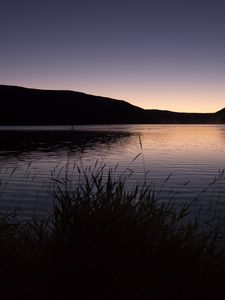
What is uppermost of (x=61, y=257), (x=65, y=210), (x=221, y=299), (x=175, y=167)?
(x=65, y=210)

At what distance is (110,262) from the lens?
17.4ft

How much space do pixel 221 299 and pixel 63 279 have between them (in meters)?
1.95

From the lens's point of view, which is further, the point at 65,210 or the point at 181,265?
the point at 65,210

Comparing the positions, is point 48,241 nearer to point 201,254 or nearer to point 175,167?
point 201,254

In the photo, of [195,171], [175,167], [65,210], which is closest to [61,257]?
[65,210]

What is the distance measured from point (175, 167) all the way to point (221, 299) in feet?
114

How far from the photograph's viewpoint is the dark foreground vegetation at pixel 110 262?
16.6 feet

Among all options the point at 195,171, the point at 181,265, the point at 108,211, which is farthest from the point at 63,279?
the point at 195,171

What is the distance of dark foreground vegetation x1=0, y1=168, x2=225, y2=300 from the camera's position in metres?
5.05

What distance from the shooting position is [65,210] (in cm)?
570

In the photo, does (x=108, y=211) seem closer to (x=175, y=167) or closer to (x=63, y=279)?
(x=63, y=279)

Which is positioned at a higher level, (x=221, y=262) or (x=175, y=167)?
(x=221, y=262)

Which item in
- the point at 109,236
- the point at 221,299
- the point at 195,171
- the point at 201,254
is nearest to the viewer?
the point at 221,299

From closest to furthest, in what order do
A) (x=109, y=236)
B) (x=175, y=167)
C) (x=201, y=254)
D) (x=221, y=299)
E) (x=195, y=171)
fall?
(x=221, y=299)
(x=109, y=236)
(x=201, y=254)
(x=195, y=171)
(x=175, y=167)
